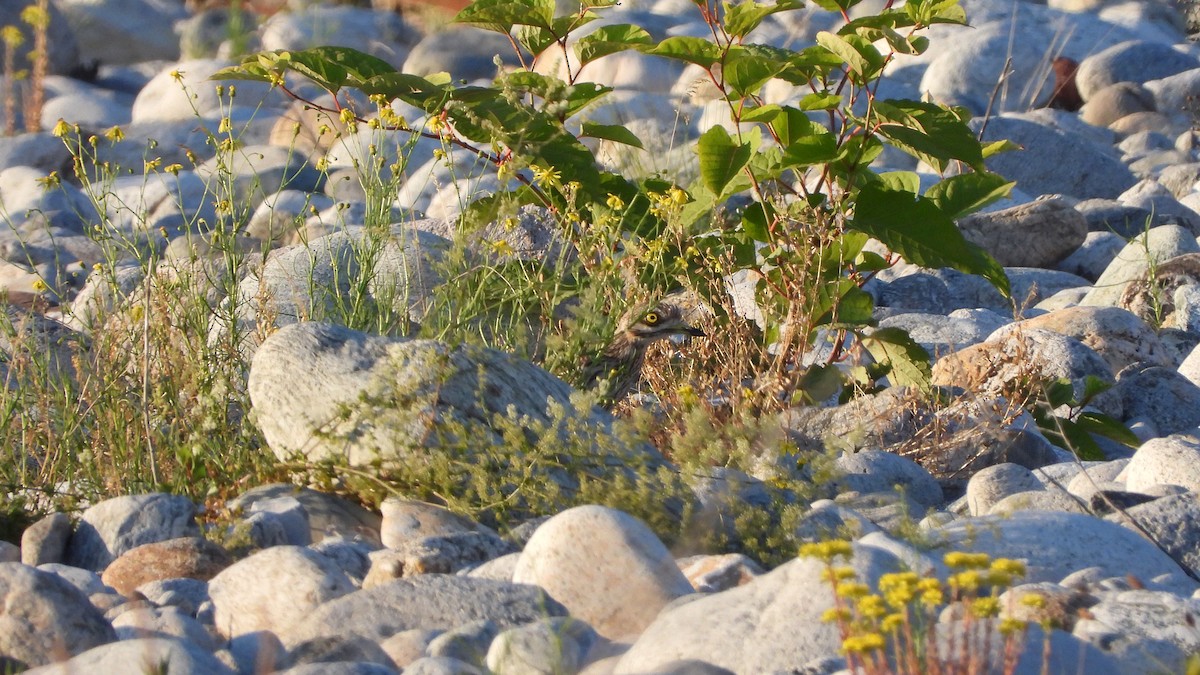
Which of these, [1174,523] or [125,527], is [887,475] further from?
[125,527]

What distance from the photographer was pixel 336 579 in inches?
123

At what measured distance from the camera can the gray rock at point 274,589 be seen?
304 cm

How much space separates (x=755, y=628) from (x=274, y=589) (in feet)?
3.58

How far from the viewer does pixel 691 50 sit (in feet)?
16.3

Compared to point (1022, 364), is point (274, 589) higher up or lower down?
higher up

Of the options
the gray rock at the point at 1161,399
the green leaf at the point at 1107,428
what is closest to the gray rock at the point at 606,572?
the green leaf at the point at 1107,428

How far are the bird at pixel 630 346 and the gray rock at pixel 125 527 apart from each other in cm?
155

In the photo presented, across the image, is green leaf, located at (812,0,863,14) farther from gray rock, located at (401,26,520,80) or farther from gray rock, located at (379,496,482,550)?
gray rock, located at (401,26,520,80)

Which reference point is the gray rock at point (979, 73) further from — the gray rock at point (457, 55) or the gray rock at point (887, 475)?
the gray rock at point (887, 475)

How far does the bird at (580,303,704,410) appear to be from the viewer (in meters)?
4.89

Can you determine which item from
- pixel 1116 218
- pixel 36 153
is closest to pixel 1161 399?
pixel 1116 218

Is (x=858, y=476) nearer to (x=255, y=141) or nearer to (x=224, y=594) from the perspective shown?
(x=224, y=594)

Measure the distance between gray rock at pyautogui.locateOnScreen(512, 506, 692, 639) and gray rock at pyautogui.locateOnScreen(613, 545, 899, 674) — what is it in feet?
0.62

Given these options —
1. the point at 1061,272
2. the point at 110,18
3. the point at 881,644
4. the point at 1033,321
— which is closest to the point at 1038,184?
the point at 1061,272
